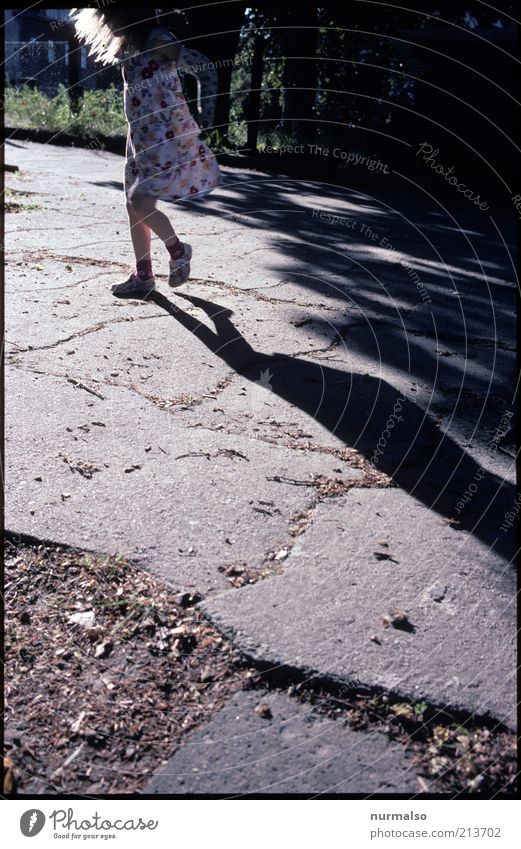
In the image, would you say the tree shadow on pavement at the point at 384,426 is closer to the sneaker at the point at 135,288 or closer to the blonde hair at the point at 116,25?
the sneaker at the point at 135,288

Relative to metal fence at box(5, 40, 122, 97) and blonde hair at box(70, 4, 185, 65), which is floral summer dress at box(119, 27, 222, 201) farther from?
metal fence at box(5, 40, 122, 97)

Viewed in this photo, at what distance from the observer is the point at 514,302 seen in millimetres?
3873

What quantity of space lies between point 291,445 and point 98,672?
1012mm

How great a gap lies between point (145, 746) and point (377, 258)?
3.75m

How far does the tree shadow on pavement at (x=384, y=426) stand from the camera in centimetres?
190

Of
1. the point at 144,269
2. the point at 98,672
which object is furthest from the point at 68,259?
the point at 98,672

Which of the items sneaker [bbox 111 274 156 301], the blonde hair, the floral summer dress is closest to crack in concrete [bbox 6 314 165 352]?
sneaker [bbox 111 274 156 301]

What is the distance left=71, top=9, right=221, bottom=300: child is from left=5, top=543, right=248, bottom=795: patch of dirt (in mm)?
1217

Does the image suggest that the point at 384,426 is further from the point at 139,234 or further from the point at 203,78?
the point at 139,234

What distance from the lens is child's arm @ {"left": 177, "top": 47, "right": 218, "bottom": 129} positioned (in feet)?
6.53

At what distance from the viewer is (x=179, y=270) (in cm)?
316

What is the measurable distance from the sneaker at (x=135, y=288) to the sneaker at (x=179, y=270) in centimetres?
11
